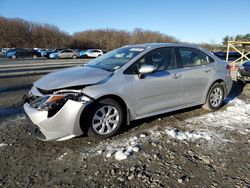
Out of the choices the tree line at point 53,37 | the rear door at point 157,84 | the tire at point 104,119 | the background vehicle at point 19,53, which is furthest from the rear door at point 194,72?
the tree line at point 53,37

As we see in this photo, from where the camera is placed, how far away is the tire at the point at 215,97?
225 inches

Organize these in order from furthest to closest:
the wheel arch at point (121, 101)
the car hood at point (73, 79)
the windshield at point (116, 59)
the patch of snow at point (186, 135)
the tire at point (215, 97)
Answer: the tire at point (215, 97)
the windshield at point (116, 59)
the patch of snow at point (186, 135)
the wheel arch at point (121, 101)
the car hood at point (73, 79)

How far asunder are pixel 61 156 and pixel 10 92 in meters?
5.19

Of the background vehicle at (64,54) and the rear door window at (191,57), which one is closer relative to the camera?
the rear door window at (191,57)

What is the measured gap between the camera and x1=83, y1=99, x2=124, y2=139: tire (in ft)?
12.9

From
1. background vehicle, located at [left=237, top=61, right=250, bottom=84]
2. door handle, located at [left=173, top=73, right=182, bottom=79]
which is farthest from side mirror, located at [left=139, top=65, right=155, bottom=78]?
background vehicle, located at [left=237, top=61, right=250, bottom=84]

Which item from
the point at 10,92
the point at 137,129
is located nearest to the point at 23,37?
the point at 10,92

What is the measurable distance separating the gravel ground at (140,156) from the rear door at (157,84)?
16.5 inches

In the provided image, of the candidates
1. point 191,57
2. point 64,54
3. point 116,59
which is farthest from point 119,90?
point 64,54

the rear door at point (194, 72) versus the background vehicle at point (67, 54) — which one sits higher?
the rear door at point (194, 72)

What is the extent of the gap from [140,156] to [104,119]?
0.89 m

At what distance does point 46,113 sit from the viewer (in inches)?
143

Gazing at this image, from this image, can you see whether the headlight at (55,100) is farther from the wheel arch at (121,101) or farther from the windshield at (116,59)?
the windshield at (116,59)

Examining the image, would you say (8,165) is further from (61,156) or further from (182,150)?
(182,150)
